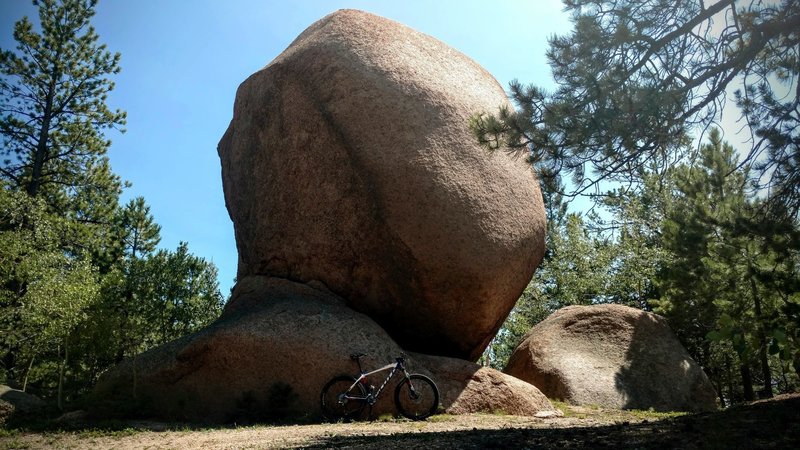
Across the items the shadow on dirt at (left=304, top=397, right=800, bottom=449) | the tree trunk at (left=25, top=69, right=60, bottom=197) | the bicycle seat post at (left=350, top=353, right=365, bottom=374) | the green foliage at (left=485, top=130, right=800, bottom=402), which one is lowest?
the shadow on dirt at (left=304, top=397, right=800, bottom=449)

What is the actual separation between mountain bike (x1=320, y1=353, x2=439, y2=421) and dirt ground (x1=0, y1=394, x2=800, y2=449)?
0.31 meters

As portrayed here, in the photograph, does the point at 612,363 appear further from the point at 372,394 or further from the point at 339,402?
the point at 339,402

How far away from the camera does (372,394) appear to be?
29.9ft

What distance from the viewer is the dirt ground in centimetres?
511

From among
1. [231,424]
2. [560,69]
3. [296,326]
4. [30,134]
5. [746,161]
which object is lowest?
[231,424]

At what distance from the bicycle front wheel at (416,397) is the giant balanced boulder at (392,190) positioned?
173cm

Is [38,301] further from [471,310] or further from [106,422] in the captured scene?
[471,310]

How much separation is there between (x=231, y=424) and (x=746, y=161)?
7.51 metres

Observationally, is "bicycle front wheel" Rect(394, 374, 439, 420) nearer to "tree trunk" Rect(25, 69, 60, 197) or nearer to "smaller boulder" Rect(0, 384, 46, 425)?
"smaller boulder" Rect(0, 384, 46, 425)

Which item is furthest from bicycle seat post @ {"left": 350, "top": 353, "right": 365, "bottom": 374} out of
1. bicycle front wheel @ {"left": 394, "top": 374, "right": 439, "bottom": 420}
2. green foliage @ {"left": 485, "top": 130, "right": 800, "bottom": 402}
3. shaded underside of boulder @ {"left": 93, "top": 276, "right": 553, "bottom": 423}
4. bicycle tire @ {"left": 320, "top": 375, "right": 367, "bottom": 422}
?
green foliage @ {"left": 485, "top": 130, "right": 800, "bottom": 402}

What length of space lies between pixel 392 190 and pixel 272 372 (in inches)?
138

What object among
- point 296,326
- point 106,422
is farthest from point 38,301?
point 296,326

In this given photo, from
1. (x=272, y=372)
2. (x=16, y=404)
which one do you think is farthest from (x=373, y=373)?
(x=16, y=404)

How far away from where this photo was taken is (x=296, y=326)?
9992mm
